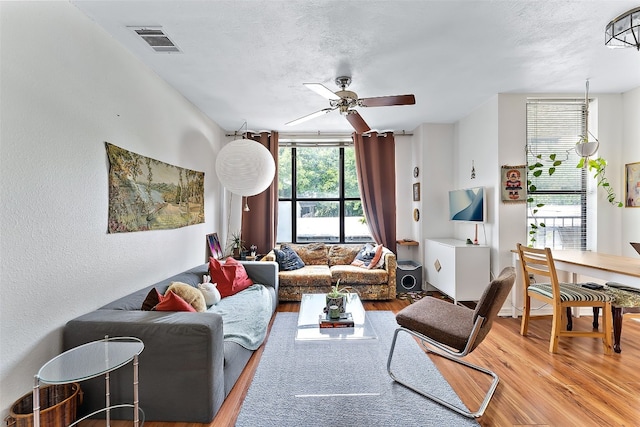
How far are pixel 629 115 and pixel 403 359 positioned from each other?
12.3 ft

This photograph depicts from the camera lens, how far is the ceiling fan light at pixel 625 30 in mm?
1945

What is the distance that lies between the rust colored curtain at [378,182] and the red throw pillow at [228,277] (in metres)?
2.19

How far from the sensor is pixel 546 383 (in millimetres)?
2127

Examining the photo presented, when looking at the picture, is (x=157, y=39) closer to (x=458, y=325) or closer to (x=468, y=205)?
(x=458, y=325)

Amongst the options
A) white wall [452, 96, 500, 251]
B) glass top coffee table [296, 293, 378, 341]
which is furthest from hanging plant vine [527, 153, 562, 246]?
glass top coffee table [296, 293, 378, 341]

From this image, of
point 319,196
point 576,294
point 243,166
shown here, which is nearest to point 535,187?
point 576,294

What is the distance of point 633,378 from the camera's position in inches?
85.7

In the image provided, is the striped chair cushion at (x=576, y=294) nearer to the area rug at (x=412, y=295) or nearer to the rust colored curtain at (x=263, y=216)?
the area rug at (x=412, y=295)

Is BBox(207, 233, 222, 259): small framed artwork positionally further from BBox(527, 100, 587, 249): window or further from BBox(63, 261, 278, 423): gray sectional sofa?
BBox(527, 100, 587, 249): window

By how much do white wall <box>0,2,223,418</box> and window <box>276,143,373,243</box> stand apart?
2.61m

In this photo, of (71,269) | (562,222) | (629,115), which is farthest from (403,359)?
(629,115)

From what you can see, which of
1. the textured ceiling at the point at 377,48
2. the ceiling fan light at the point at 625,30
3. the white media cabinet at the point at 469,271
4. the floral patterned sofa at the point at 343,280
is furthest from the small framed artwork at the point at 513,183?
the floral patterned sofa at the point at 343,280

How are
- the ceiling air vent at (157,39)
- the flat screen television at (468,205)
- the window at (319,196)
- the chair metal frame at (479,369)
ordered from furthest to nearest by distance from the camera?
the window at (319,196) → the flat screen television at (468,205) → the ceiling air vent at (157,39) → the chair metal frame at (479,369)

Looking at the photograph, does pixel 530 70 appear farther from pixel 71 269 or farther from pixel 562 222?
pixel 71 269
